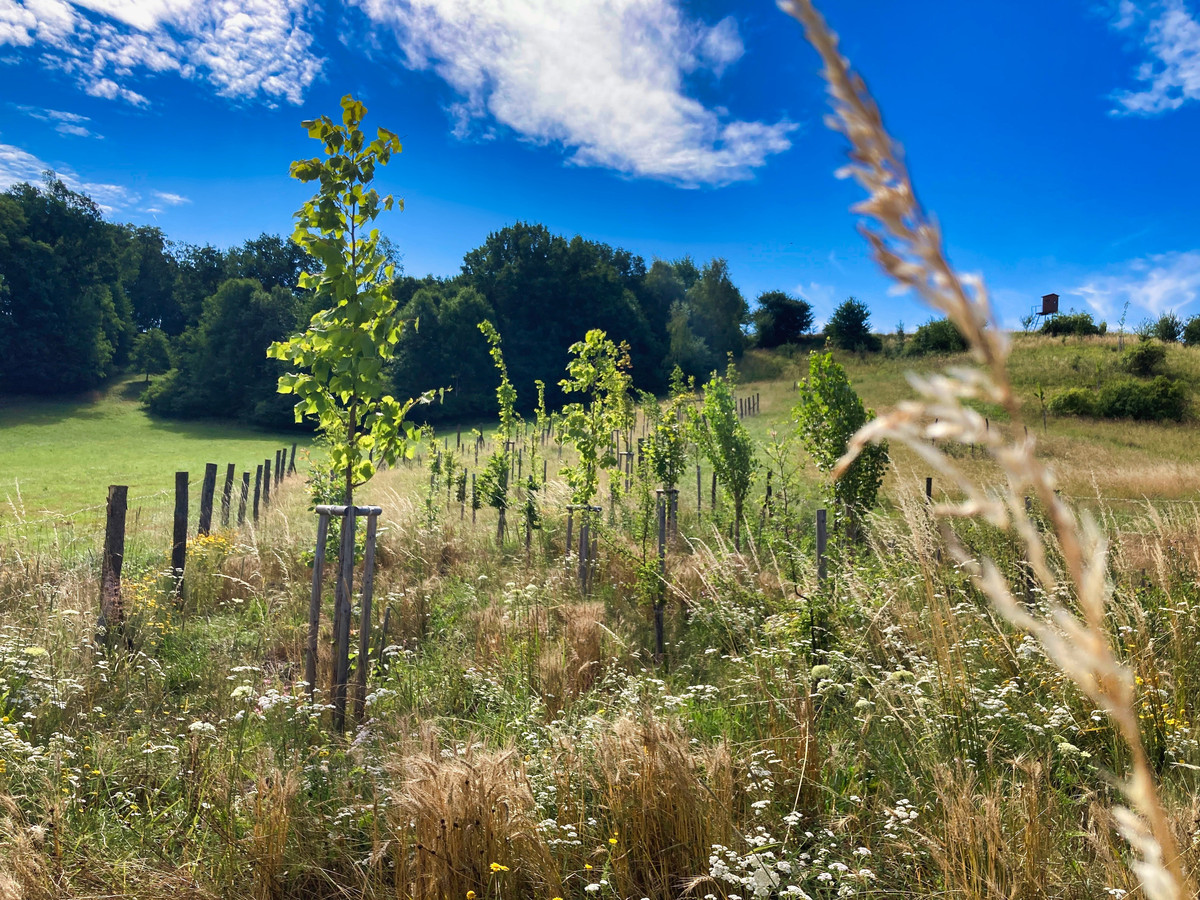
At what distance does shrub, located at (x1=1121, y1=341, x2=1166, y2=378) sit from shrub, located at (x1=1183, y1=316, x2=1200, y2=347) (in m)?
9.48

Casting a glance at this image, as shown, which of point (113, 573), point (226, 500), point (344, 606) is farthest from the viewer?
point (226, 500)

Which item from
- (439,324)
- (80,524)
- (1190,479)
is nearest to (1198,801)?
(80,524)

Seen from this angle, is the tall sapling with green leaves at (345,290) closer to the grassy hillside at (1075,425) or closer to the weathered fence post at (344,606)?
the weathered fence post at (344,606)

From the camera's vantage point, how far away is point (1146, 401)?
29438mm

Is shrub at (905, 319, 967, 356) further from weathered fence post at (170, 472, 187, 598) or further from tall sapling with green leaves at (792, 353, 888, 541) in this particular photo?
weathered fence post at (170, 472, 187, 598)

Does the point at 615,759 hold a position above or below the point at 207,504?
above

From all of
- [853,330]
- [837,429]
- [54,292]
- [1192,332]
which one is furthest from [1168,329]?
[54,292]

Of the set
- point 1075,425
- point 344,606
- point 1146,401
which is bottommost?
point 344,606

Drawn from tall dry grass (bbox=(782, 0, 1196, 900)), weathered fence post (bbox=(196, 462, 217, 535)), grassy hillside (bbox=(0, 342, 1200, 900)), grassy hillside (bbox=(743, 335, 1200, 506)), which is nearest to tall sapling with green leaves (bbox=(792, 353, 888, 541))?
grassy hillside (bbox=(743, 335, 1200, 506))

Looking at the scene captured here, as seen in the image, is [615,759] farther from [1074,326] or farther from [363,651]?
[1074,326]

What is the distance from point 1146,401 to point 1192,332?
17847mm

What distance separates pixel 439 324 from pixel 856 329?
104 ft

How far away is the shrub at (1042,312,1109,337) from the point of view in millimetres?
45469

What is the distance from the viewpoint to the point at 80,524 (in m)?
14.5
